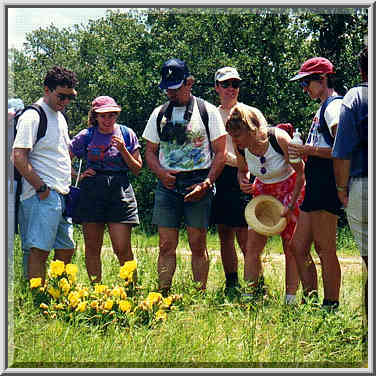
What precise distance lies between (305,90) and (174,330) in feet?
6.58

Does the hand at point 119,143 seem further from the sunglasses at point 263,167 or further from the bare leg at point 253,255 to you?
the bare leg at point 253,255

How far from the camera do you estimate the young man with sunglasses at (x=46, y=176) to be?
4.87 m

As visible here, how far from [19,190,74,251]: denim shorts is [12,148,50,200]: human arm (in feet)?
A: 0.24

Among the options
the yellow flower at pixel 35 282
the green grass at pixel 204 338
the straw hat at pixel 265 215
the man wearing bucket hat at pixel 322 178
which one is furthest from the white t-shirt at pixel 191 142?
the yellow flower at pixel 35 282

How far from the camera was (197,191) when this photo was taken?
17.1 ft

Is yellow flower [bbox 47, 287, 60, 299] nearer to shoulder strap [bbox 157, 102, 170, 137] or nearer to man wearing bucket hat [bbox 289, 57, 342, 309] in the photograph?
shoulder strap [bbox 157, 102, 170, 137]

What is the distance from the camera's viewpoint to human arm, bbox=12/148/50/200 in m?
4.71

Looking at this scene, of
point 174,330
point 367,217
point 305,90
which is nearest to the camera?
point 367,217

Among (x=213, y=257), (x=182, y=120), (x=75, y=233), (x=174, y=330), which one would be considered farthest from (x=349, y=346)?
(x=75, y=233)

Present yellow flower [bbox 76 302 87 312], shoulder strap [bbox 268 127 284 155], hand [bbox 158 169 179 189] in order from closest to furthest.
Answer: yellow flower [bbox 76 302 87 312] → shoulder strap [bbox 268 127 284 155] → hand [bbox 158 169 179 189]

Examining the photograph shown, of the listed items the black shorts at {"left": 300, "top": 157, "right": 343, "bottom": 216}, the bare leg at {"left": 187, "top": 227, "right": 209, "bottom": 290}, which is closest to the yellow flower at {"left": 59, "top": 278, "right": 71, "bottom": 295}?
the bare leg at {"left": 187, "top": 227, "right": 209, "bottom": 290}

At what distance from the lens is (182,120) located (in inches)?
206

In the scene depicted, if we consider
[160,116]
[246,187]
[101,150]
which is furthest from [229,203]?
[101,150]

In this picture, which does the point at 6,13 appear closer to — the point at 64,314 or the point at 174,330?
the point at 64,314
